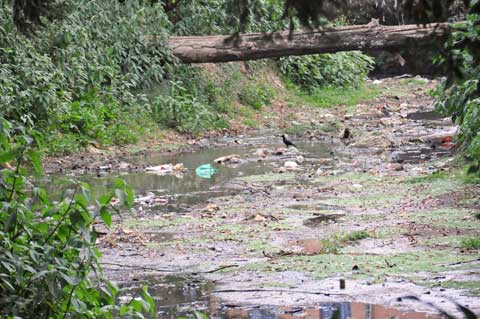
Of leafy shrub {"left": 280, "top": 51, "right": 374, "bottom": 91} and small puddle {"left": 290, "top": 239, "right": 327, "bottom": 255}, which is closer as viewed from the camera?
small puddle {"left": 290, "top": 239, "right": 327, "bottom": 255}

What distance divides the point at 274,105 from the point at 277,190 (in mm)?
8030

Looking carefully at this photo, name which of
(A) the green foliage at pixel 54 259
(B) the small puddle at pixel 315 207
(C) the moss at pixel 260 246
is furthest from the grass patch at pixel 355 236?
(A) the green foliage at pixel 54 259

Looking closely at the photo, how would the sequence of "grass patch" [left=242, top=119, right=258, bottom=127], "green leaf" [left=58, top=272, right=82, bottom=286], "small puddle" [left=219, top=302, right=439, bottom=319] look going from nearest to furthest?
1. "green leaf" [left=58, top=272, right=82, bottom=286]
2. "small puddle" [left=219, top=302, right=439, bottom=319]
3. "grass patch" [left=242, top=119, right=258, bottom=127]

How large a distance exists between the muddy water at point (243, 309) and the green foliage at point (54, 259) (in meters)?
1.35

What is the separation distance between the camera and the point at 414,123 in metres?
16.7

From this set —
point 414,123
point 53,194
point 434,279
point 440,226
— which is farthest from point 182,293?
point 414,123

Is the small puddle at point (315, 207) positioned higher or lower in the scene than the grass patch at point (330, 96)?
higher

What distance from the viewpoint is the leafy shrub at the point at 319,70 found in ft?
66.1

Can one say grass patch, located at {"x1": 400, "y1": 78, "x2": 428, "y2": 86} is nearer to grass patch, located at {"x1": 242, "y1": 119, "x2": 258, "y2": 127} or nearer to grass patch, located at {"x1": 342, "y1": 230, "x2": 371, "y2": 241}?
grass patch, located at {"x1": 242, "y1": 119, "x2": 258, "y2": 127}

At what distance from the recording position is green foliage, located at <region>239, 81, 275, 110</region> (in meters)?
17.7

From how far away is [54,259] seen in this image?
13.2ft

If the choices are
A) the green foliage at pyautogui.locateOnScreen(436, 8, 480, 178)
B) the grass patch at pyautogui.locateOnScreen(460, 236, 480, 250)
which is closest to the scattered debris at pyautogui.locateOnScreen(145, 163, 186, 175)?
the green foliage at pyautogui.locateOnScreen(436, 8, 480, 178)

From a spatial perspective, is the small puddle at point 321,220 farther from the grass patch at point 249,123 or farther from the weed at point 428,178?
the grass patch at point 249,123

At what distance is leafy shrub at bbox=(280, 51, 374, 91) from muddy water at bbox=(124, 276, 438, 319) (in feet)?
46.3
